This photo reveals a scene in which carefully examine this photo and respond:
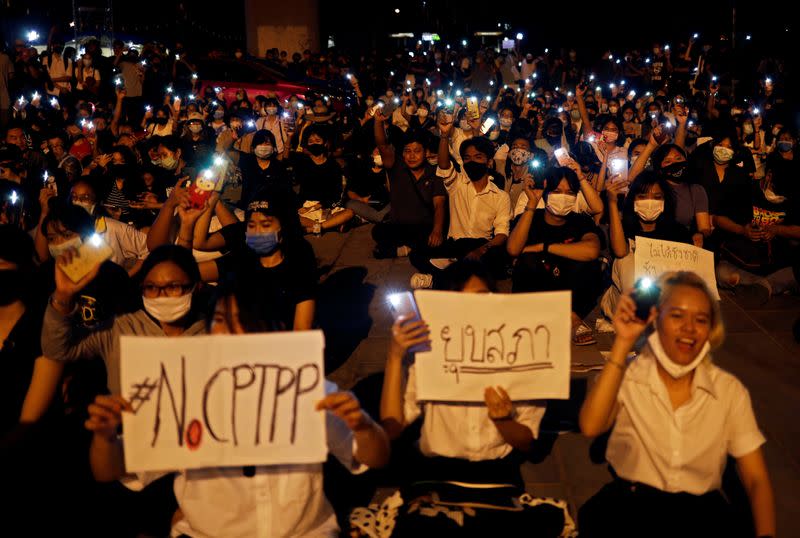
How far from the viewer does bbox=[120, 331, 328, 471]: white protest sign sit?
127 inches

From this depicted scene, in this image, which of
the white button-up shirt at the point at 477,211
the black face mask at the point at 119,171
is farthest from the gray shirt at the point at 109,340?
the black face mask at the point at 119,171

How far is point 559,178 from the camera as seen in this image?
6570 mm

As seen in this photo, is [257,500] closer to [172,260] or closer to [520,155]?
[172,260]

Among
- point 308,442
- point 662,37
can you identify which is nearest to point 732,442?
A: point 308,442

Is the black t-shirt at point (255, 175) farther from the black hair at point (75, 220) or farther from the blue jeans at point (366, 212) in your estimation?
the black hair at point (75, 220)

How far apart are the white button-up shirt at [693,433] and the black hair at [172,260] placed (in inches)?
87.6

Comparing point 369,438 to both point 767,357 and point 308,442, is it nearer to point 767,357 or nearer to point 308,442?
point 308,442

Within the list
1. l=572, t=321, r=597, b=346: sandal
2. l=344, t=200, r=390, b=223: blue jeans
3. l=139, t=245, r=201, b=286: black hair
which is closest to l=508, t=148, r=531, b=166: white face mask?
l=344, t=200, r=390, b=223: blue jeans

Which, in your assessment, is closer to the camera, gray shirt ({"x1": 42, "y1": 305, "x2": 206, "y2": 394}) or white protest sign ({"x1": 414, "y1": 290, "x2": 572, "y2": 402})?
white protest sign ({"x1": 414, "y1": 290, "x2": 572, "y2": 402})

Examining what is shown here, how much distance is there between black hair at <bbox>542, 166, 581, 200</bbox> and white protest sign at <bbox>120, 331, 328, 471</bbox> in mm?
3830

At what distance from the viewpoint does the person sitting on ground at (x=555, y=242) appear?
661 centimetres

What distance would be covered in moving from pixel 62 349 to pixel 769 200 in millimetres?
7171

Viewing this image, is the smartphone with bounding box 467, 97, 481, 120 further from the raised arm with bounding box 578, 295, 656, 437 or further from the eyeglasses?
the raised arm with bounding box 578, 295, 656, 437

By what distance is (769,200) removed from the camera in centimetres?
870
